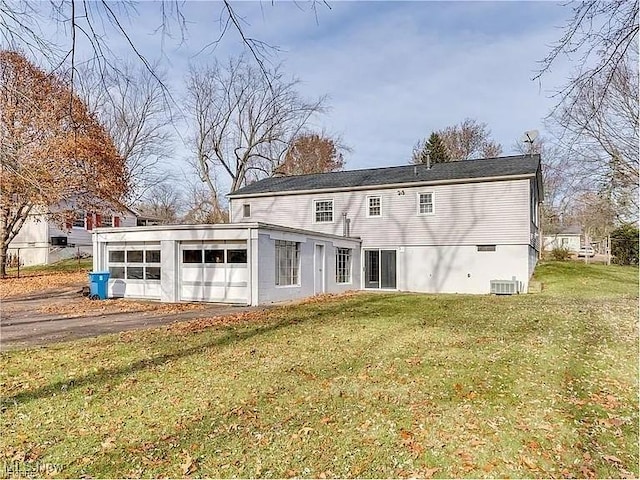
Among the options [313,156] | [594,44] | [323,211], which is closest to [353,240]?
[323,211]

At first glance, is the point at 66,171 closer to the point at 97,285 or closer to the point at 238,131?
the point at 97,285

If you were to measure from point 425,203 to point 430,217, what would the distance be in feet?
2.18

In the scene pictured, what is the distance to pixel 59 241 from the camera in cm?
3075

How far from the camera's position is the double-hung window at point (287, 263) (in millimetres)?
15305

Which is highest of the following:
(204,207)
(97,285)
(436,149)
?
(436,149)

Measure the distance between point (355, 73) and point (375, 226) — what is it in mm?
13342

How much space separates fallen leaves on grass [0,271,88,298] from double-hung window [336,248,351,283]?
A: 11069 mm

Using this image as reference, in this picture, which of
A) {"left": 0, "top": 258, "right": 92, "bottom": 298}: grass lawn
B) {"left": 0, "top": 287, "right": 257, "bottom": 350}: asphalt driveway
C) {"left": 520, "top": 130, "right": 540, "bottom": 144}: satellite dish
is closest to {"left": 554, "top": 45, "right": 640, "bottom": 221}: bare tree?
{"left": 520, "top": 130, "right": 540, "bottom": 144}: satellite dish

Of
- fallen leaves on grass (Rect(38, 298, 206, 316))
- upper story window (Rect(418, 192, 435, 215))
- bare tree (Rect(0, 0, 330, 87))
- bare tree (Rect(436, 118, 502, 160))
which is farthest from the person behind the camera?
bare tree (Rect(436, 118, 502, 160))

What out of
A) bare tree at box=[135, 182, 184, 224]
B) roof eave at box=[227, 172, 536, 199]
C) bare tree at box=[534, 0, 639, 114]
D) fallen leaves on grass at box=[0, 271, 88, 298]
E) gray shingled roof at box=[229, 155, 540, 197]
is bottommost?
fallen leaves on grass at box=[0, 271, 88, 298]

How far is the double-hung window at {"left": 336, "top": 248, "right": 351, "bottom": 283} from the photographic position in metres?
19.4

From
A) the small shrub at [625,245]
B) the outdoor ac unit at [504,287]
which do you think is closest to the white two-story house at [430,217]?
the outdoor ac unit at [504,287]

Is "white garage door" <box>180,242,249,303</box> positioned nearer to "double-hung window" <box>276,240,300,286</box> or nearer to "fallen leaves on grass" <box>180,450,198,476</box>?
"double-hung window" <box>276,240,300,286</box>

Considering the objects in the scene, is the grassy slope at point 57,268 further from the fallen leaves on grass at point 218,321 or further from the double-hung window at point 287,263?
the fallen leaves on grass at point 218,321
